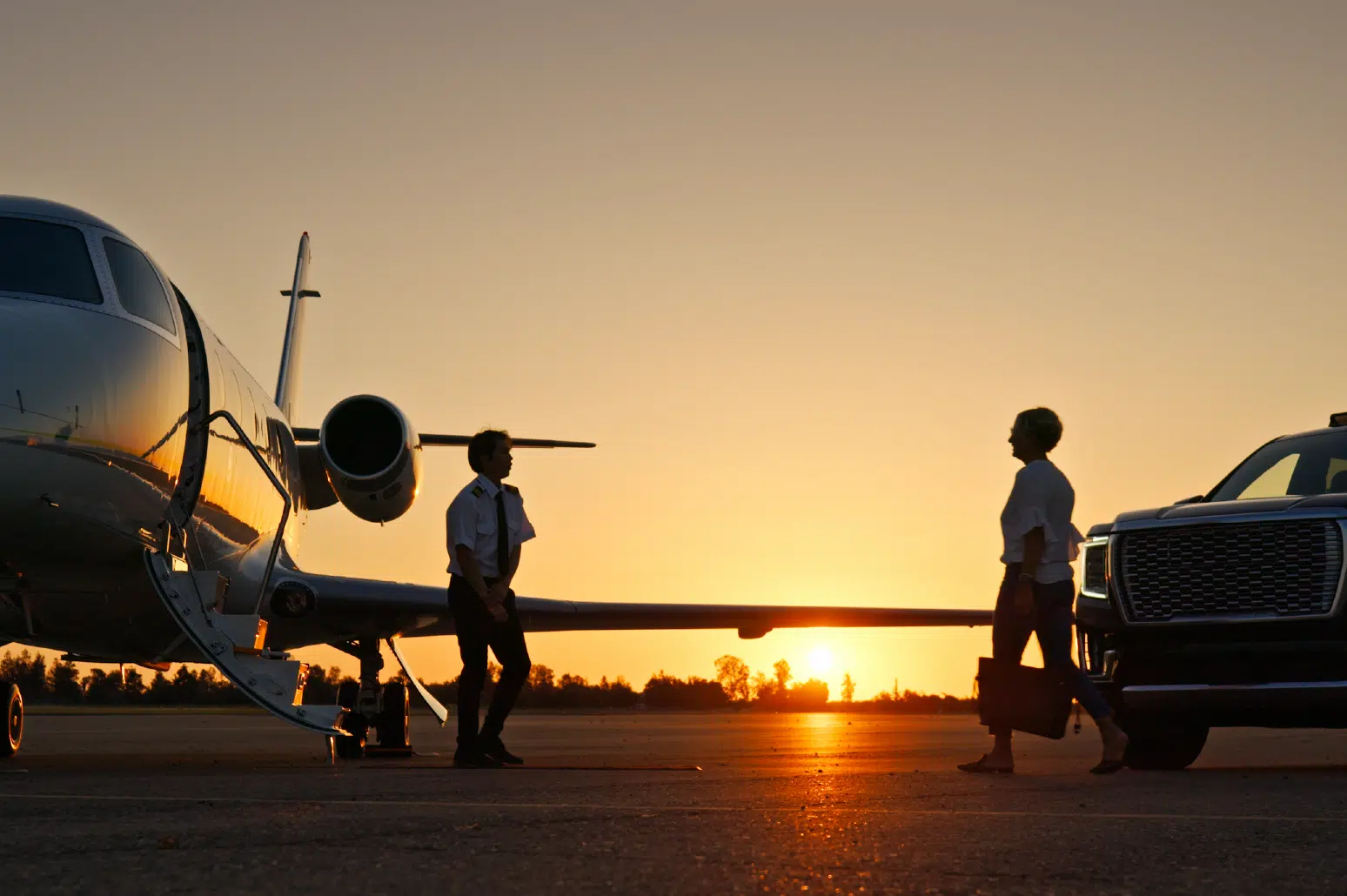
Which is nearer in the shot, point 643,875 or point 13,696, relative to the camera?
point 643,875

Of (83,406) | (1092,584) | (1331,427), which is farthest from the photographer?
(1331,427)

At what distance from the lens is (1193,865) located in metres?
3.75

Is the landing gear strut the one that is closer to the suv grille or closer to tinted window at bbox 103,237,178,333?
tinted window at bbox 103,237,178,333

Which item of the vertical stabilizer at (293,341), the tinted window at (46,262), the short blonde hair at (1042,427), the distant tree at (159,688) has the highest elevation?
the vertical stabilizer at (293,341)

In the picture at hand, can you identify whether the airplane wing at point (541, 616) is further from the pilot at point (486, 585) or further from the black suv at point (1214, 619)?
the black suv at point (1214, 619)

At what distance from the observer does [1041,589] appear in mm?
8023

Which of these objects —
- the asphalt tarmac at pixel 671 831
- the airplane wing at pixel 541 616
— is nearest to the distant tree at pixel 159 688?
the airplane wing at pixel 541 616

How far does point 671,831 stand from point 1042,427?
14.8ft

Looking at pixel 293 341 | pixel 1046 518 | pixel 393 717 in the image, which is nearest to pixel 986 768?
pixel 1046 518

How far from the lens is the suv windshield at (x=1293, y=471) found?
9641 millimetres

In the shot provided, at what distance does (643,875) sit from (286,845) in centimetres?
110

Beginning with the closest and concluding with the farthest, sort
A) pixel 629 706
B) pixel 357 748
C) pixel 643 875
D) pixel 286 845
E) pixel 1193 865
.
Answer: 1. pixel 643 875
2. pixel 1193 865
3. pixel 286 845
4. pixel 357 748
5. pixel 629 706

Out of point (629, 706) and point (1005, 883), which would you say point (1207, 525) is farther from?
point (629, 706)

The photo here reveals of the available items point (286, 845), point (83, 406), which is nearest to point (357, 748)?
point (83, 406)
